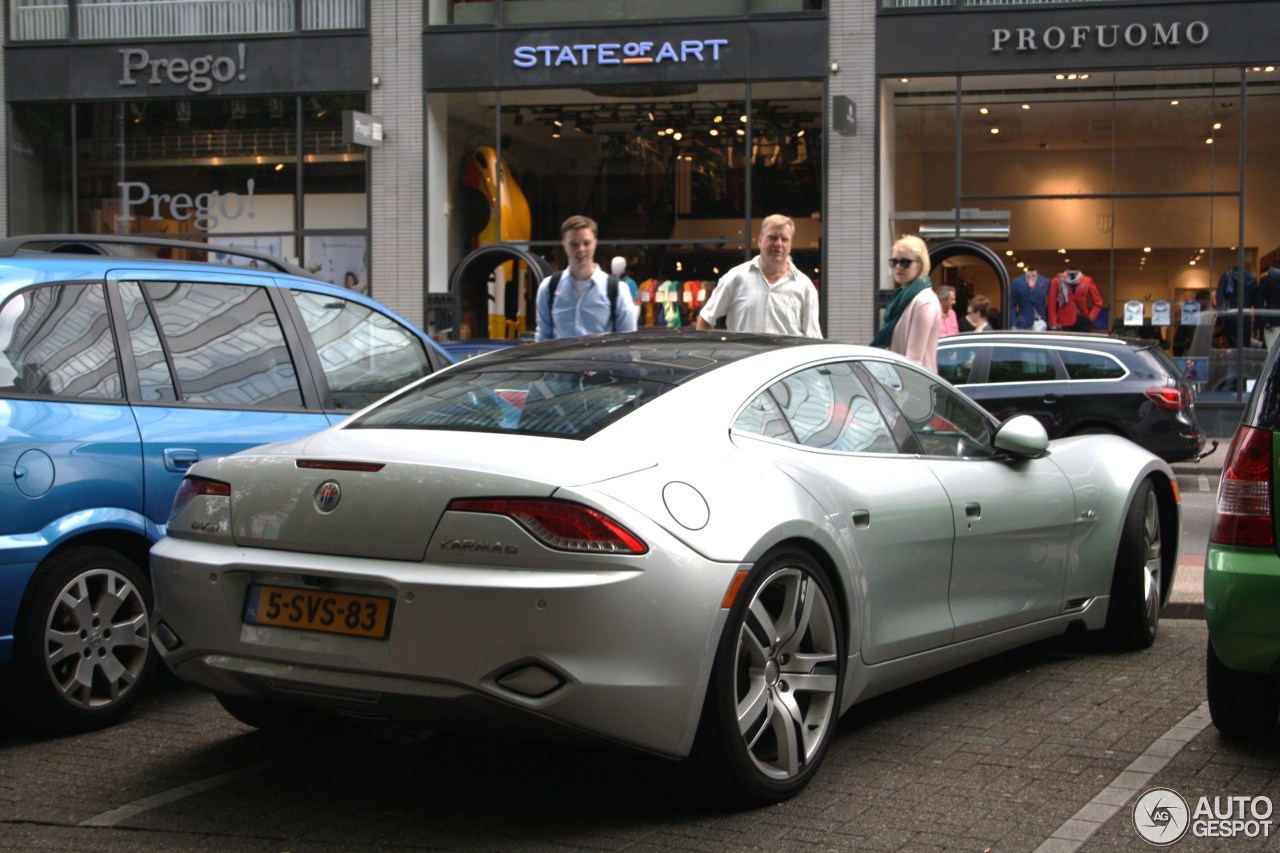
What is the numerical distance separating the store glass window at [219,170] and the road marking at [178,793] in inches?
662

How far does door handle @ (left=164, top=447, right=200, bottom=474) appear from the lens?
5.64 metres

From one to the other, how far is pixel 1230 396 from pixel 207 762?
16.8 meters

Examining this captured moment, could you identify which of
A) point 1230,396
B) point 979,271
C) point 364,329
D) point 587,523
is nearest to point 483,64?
point 979,271

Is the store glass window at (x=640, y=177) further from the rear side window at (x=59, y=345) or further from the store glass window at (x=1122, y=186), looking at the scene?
the rear side window at (x=59, y=345)

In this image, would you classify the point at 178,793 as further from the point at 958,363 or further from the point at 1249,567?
the point at 958,363

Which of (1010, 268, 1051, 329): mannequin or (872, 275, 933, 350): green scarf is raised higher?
(1010, 268, 1051, 329): mannequin

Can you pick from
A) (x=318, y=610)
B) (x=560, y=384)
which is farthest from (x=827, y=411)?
(x=318, y=610)

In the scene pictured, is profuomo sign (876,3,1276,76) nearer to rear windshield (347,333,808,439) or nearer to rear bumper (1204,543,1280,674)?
rear windshield (347,333,808,439)

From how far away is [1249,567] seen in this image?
4652 mm

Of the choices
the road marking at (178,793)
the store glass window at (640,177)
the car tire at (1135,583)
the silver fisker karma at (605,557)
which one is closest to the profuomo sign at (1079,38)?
the store glass window at (640,177)

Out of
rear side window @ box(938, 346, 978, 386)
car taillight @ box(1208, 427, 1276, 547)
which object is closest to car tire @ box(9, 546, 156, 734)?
car taillight @ box(1208, 427, 1276, 547)

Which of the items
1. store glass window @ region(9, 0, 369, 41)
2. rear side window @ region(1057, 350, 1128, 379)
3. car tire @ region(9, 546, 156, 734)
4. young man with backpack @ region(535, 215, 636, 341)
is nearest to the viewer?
car tire @ region(9, 546, 156, 734)

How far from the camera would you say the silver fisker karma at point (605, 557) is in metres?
3.94

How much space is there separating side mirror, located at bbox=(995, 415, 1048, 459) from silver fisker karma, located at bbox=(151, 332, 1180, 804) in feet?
1.10
